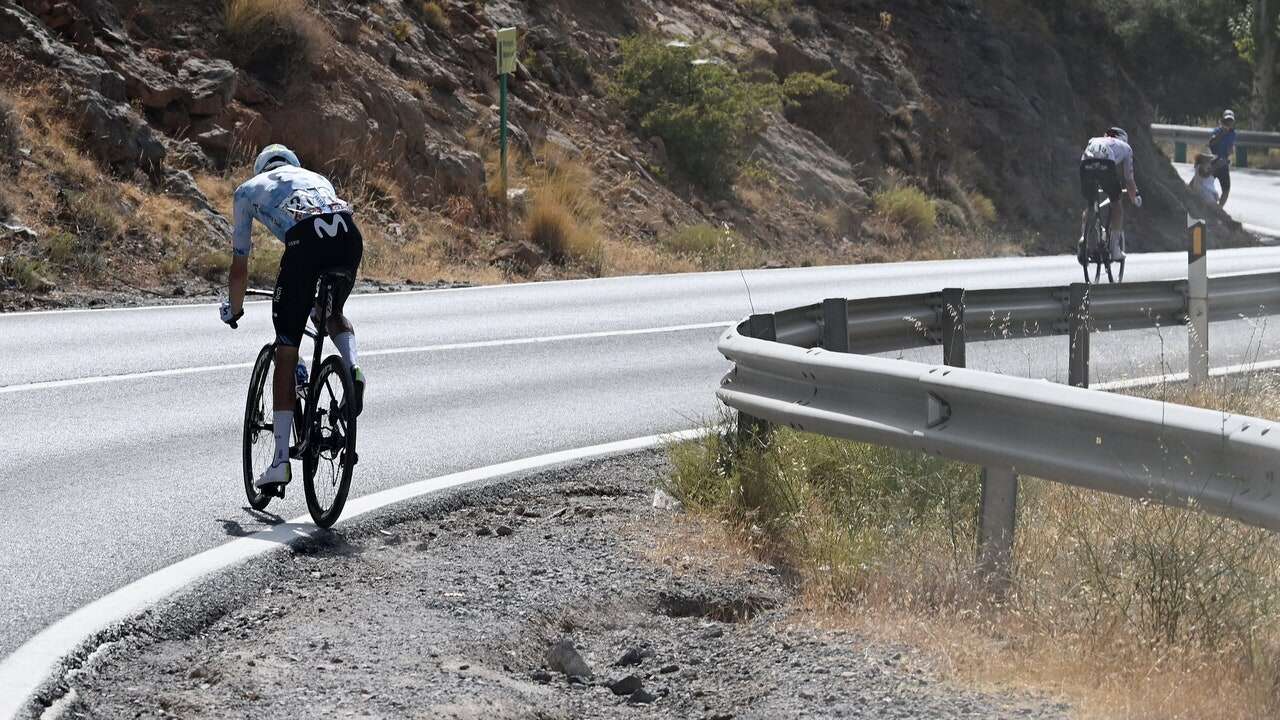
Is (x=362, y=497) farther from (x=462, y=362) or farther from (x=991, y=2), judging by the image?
(x=991, y=2)

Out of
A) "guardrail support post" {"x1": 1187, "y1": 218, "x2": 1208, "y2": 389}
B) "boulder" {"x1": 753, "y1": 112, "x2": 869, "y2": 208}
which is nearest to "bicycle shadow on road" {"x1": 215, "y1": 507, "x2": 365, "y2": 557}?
"guardrail support post" {"x1": 1187, "y1": 218, "x2": 1208, "y2": 389}

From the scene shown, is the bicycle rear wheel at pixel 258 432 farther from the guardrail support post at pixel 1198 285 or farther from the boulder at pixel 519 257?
the boulder at pixel 519 257

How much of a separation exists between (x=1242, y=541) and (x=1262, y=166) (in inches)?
1977

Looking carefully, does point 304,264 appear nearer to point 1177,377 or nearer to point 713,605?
point 713,605

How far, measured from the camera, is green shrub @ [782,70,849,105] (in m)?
29.7

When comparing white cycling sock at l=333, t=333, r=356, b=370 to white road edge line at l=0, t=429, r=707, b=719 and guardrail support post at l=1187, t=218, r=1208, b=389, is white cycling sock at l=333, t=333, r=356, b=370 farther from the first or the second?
guardrail support post at l=1187, t=218, r=1208, b=389

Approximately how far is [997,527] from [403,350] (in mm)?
8050

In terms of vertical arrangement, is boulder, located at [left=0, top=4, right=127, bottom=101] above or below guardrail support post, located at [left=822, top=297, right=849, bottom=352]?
above

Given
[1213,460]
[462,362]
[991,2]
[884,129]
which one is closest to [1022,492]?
[1213,460]

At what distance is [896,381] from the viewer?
5898 millimetres

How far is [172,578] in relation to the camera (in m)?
6.30

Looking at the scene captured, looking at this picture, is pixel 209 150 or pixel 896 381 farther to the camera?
pixel 209 150

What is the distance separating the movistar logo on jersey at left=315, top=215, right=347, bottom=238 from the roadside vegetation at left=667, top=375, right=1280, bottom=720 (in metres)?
2.03

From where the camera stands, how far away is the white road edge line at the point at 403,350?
10695 millimetres
